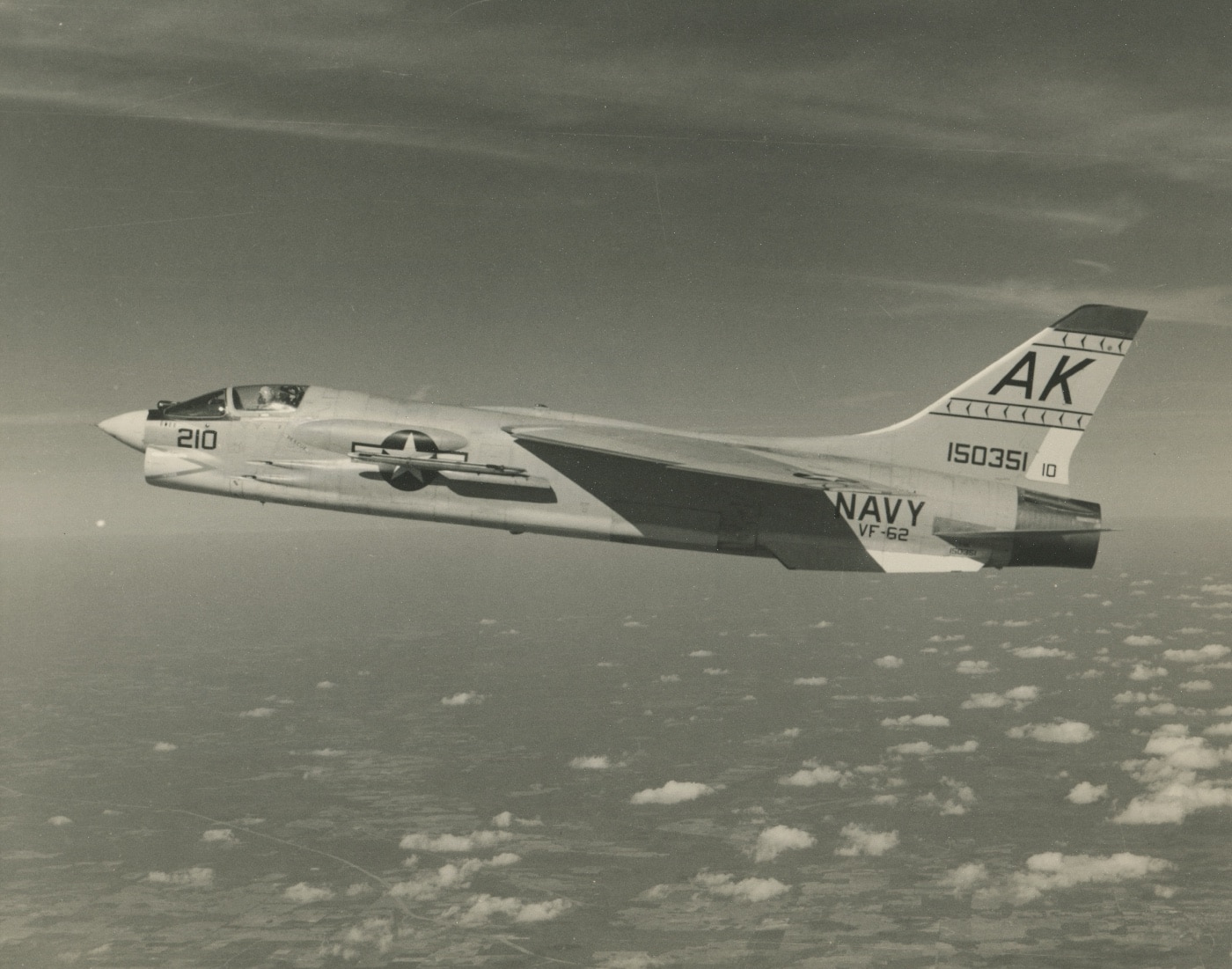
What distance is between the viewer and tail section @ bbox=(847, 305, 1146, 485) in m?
12.2

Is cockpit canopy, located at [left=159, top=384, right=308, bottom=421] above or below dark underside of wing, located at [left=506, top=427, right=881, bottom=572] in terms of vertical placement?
above

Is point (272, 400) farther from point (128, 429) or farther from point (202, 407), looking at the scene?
point (128, 429)

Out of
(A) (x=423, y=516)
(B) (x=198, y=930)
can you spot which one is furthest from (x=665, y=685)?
(A) (x=423, y=516)

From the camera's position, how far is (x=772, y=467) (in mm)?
11352

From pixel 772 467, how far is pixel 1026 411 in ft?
13.7

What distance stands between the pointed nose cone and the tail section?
10948mm

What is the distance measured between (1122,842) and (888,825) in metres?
18.7

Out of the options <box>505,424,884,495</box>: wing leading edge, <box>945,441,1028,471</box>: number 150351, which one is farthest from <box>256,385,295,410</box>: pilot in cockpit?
<box>945,441,1028,471</box>: number 150351

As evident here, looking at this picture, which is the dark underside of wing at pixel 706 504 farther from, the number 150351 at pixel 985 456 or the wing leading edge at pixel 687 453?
the number 150351 at pixel 985 456

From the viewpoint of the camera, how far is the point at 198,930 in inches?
2363

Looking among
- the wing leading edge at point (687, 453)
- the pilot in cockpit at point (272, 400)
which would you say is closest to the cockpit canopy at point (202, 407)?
the pilot in cockpit at point (272, 400)

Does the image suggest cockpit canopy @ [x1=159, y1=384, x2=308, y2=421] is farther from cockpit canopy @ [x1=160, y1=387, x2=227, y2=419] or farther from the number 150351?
the number 150351

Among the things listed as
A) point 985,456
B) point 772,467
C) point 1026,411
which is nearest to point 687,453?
point 772,467

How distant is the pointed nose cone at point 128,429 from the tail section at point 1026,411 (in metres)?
10.9
